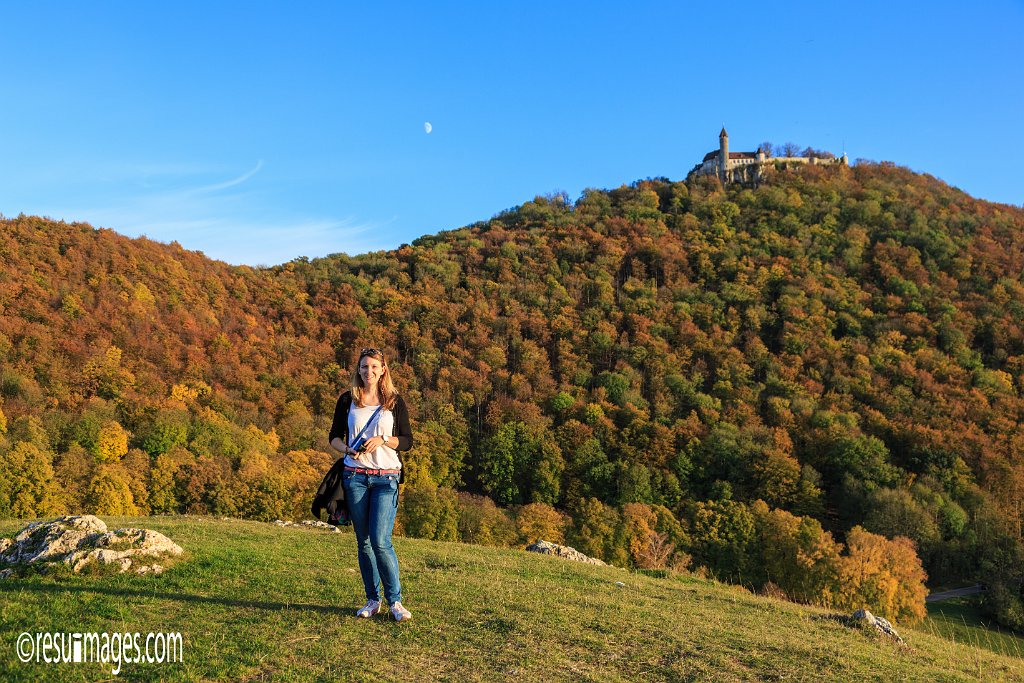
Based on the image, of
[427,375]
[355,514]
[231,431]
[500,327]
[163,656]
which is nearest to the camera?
[163,656]

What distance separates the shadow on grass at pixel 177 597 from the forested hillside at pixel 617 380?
2114 centimetres

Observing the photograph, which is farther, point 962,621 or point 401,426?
point 962,621

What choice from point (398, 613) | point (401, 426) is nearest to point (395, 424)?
point (401, 426)

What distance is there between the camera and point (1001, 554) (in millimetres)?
51750

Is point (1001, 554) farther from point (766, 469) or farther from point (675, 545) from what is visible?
point (675, 545)

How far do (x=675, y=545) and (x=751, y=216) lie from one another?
83978 mm

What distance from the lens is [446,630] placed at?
7062 millimetres

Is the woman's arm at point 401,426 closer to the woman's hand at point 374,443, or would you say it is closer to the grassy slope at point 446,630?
the woman's hand at point 374,443

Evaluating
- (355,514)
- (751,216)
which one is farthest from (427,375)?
(355,514)

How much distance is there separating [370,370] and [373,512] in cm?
144

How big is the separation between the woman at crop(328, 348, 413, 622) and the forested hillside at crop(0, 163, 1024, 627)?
69.8ft

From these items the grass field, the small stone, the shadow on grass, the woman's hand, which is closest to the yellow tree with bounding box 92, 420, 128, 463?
the small stone

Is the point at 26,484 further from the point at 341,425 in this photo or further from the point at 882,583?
the point at 882,583

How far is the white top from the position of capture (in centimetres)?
676
